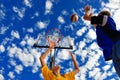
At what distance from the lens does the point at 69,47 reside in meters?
16.3

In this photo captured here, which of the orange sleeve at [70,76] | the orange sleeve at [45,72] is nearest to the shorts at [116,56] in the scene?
the orange sleeve at [45,72]

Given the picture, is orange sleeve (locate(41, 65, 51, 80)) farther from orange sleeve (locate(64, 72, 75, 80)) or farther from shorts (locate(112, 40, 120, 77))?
shorts (locate(112, 40, 120, 77))

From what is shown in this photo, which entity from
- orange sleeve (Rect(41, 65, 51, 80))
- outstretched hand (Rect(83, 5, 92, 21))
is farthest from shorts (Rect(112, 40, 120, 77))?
orange sleeve (Rect(41, 65, 51, 80))

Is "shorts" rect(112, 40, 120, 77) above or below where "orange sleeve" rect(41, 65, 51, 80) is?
below

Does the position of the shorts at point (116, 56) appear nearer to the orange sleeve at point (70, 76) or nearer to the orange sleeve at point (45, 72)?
the orange sleeve at point (45, 72)

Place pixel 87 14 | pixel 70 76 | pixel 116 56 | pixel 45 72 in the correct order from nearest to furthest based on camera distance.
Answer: pixel 116 56, pixel 87 14, pixel 45 72, pixel 70 76

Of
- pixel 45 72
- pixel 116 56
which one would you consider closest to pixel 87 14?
pixel 116 56

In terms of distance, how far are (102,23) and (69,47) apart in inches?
375

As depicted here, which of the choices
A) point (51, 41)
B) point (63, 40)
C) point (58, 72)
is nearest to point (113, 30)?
point (58, 72)

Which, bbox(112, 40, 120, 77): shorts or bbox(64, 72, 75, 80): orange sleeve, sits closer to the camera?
bbox(112, 40, 120, 77): shorts

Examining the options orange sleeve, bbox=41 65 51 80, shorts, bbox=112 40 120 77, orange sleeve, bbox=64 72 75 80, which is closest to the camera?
shorts, bbox=112 40 120 77

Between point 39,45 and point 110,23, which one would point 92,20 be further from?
point 39,45

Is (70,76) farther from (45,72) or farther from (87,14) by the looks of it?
(87,14)

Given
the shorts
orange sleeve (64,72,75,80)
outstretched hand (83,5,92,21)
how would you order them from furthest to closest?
orange sleeve (64,72,75,80) → outstretched hand (83,5,92,21) → the shorts
